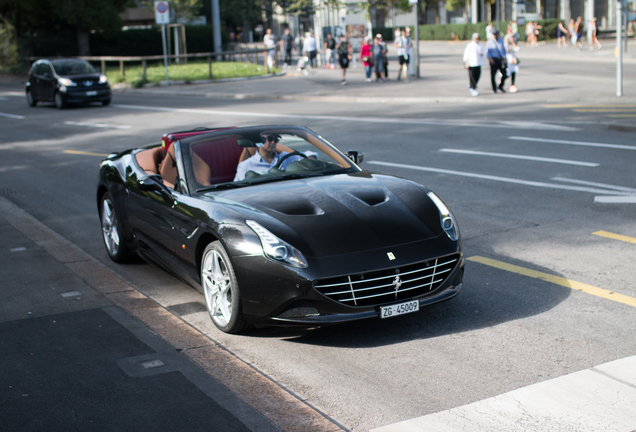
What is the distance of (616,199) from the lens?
357 inches

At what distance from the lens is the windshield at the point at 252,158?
607 cm

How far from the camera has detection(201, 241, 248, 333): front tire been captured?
200 inches

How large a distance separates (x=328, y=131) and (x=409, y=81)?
13696 millimetres

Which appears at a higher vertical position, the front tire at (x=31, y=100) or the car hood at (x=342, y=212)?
the front tire at (x=31, y=100)

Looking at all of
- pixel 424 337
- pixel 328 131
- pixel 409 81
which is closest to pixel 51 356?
pixel 424 337

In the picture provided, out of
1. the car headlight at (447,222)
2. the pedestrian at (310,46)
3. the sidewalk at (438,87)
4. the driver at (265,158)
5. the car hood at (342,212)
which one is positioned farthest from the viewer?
the pedestrian at (310,46)

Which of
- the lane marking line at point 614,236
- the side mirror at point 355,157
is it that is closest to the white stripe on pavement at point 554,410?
the side mirror at point 355,157

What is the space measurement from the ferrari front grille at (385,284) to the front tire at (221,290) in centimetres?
67

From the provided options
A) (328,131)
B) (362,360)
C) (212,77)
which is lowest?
(362,360)

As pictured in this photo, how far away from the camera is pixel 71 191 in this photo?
1164 cm

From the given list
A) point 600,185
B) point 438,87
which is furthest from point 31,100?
point 600,185

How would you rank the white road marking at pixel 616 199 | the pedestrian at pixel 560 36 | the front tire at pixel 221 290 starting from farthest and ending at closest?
the pedestrian at pixel 560 36 → the white road marking at pixel 616 199 → the front tire at pixel 221 290

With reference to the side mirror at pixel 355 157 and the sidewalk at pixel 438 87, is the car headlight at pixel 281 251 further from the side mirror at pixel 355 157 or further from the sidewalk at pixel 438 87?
the sidewalk at pixel 438 87

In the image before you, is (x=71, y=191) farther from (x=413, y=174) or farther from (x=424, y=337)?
(x=424, y=337)
